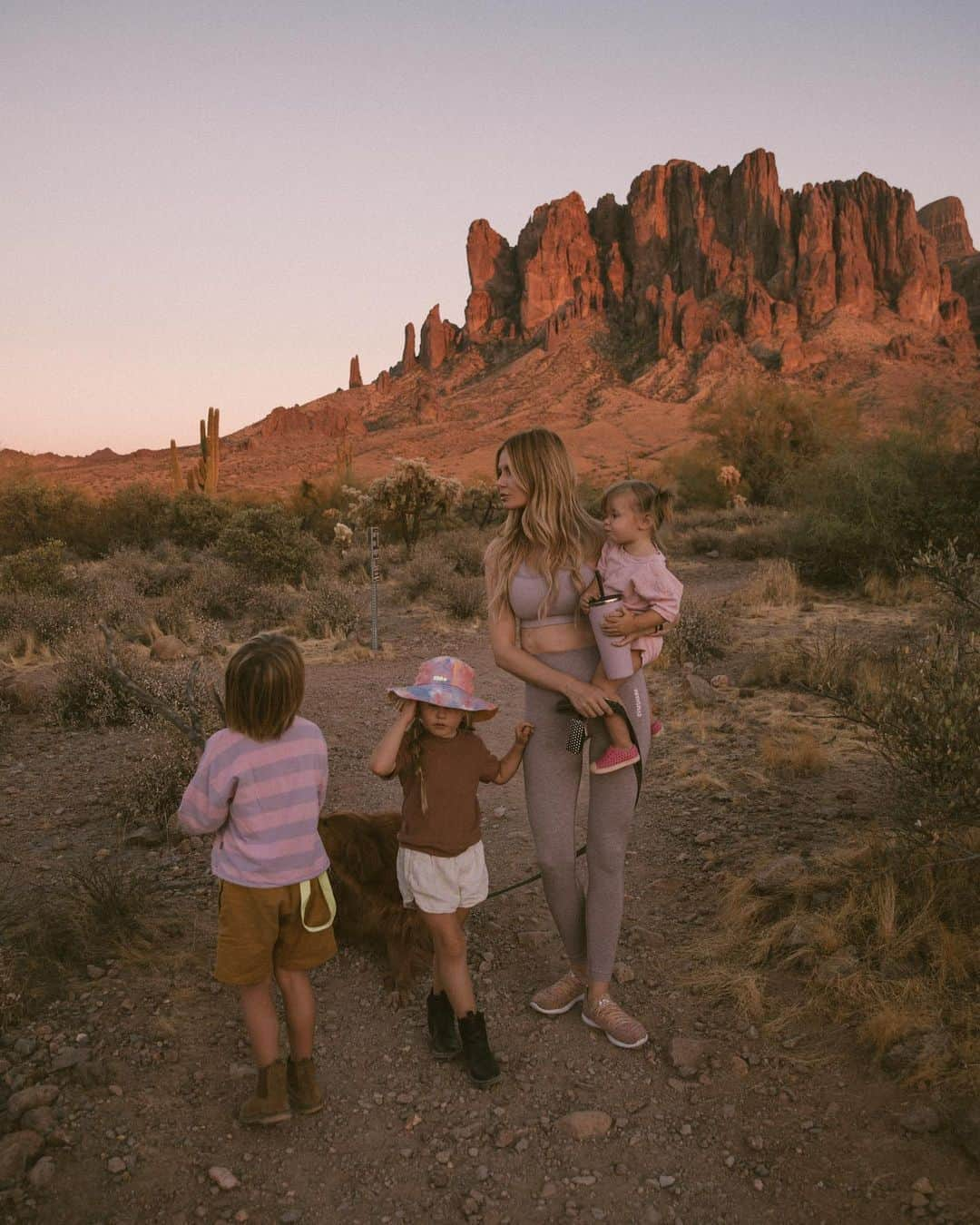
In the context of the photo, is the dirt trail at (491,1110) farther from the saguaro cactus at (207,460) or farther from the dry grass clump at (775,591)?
the saguaro cactus at (207,460)

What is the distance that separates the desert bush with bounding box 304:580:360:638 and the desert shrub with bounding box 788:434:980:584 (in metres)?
7.85

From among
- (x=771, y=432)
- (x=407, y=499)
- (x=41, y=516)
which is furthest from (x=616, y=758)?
(x=771, y=432)

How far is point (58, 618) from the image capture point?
10703 mm

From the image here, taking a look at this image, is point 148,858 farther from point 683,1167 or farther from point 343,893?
point 683,1167

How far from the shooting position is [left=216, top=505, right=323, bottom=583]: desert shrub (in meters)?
15.8

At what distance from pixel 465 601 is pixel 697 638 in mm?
4354

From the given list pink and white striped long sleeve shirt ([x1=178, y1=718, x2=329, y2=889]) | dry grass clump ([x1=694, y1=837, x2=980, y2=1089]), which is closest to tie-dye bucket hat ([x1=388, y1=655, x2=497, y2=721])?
pink and white striped long sleeve shirt ([x1=178, y1=718, x2=329, y2=889])

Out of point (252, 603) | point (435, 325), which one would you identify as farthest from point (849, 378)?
point (252, 603)

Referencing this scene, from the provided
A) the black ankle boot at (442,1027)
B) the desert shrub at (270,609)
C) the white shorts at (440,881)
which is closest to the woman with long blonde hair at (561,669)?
the white shorts at (440,881)

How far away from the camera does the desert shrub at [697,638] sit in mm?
9047

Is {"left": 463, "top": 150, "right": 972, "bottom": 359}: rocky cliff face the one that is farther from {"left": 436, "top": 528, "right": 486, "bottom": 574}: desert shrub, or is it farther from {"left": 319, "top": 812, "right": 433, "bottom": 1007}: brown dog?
{"left": 319, "top": 812, "right": 433, "bottom": 1007}: brown dog

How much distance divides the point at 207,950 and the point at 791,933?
2469mm

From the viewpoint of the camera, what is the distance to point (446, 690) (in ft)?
8.66

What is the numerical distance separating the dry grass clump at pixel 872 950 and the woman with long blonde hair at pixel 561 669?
25.7 inches
